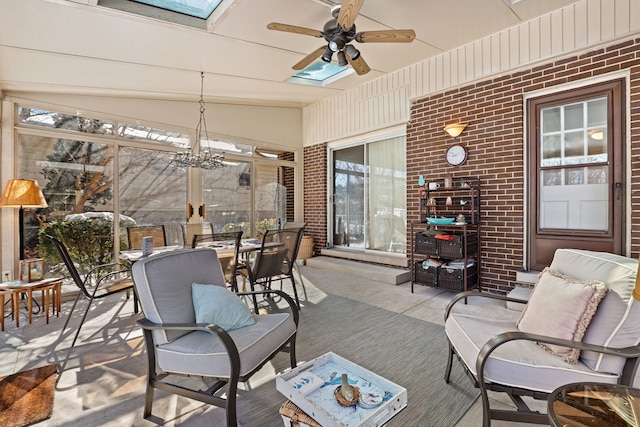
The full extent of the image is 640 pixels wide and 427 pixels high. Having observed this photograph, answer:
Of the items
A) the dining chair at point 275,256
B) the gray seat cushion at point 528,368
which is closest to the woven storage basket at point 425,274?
the dining chair at point 275,256

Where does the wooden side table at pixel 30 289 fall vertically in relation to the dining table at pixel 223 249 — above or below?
below

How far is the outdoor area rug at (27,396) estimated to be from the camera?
1766mm

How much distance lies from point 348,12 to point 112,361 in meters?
3.45

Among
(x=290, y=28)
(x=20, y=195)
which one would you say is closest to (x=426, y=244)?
(x=290, y=28)

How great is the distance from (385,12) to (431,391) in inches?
141

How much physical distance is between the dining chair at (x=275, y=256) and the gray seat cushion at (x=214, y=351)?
141 cm

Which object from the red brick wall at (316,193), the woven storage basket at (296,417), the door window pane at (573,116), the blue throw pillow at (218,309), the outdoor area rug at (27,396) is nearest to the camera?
the woven storage basket at (296,417)

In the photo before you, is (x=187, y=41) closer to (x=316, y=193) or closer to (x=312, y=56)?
(x=312, y=56)

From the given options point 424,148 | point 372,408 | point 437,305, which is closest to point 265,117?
point 424,148

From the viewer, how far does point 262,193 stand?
639cm

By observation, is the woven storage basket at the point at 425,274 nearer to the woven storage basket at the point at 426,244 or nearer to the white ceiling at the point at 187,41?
the woven storage basket at the point at 426,244

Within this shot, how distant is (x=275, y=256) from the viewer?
351cm

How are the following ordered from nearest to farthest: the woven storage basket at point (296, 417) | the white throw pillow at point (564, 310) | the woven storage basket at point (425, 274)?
the woven storage basket at point (296, 417), the white throw pillow at point (564, 310), the woven storage basket at point (425, 274)

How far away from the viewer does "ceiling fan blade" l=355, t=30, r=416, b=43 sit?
2.92 m
